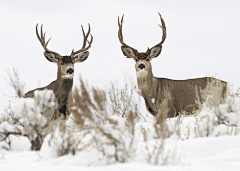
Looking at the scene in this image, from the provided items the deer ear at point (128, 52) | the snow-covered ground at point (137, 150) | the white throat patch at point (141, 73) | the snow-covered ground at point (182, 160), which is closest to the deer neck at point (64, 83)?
the deer ear at point (128, 52)

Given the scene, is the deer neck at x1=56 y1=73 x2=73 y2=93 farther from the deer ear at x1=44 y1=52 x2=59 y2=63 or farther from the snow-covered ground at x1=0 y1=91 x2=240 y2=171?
the snow-covered ground at x1=0 y1=91 x2=240 y2=171

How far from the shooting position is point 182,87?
12.0m

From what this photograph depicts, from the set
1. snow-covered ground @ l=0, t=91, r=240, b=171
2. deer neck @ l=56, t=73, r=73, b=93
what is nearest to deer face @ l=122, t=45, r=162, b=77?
deer neck @ l=56, t=73, r=73, b=93

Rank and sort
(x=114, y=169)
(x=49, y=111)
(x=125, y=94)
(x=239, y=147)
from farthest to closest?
1. (x=125, y=94)
2. (x=49, y=111)
3. (x=239, y=147)
4. (x=114, y=169)

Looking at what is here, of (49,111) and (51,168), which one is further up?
(49,111)

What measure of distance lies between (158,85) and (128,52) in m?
1.12

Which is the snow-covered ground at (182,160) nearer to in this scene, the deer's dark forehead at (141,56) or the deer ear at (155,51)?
the deer's dark forehead at (141,56)

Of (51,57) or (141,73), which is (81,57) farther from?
(141,73)

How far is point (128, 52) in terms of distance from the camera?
11.8 meters

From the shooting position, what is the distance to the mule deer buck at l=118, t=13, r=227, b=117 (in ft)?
37.4

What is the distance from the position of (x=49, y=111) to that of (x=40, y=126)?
2.68ft

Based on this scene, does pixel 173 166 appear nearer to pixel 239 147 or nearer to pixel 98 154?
pixel 98 154

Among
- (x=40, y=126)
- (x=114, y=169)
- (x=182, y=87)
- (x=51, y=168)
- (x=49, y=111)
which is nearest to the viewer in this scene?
(x=114, y=169)

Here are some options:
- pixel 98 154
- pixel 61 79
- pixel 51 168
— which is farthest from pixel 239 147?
pixel 61 79
